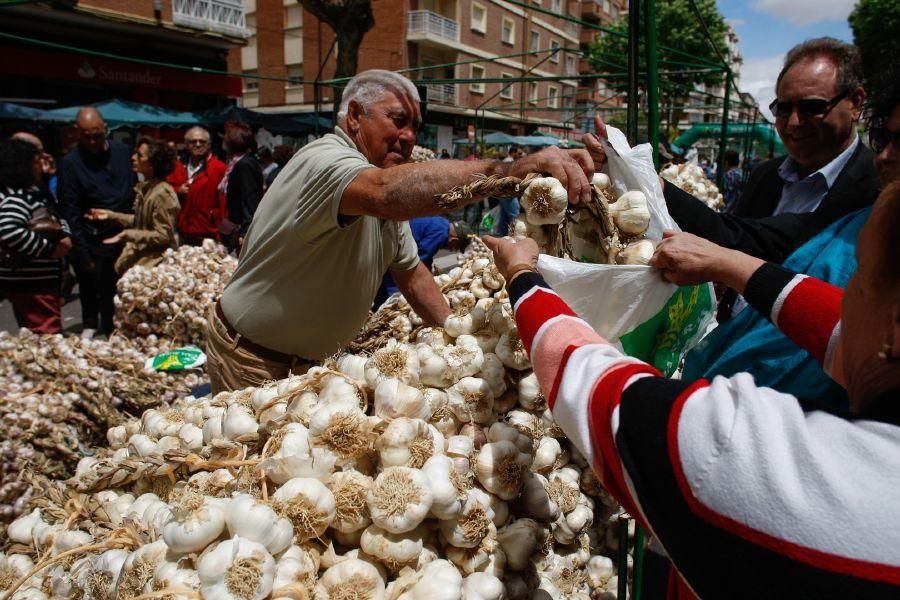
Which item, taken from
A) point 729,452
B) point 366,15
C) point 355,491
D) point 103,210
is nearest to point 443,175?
point 355,491

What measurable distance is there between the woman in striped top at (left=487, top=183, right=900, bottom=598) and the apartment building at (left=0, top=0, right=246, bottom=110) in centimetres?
1444

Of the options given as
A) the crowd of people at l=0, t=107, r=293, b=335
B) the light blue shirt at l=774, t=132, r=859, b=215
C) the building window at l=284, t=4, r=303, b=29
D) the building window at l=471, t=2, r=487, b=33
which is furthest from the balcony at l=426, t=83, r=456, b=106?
the light blue shirt at l=774, t=132, r=859, b=215

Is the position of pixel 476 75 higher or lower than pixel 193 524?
higher

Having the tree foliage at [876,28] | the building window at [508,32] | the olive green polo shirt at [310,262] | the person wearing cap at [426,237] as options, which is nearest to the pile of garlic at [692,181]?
the person wearing cap at [426,237]

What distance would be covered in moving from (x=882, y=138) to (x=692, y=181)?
216cm

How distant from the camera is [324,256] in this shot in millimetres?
1904

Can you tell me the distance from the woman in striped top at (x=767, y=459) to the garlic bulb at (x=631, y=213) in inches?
24.7

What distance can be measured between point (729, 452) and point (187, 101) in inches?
771

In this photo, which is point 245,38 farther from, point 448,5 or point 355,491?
point 355,491

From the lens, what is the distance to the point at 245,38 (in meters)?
17.9

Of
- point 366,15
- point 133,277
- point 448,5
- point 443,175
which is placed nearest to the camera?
point 443,175

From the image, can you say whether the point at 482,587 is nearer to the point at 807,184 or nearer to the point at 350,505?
the point at 350,505

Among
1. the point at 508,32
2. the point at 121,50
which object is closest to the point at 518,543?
the point at 121,50

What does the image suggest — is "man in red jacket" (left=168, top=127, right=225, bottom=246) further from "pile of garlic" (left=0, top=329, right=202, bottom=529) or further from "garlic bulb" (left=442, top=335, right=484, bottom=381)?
"garlic bulb" (left=442, top=335, right=484, bottom=381)
